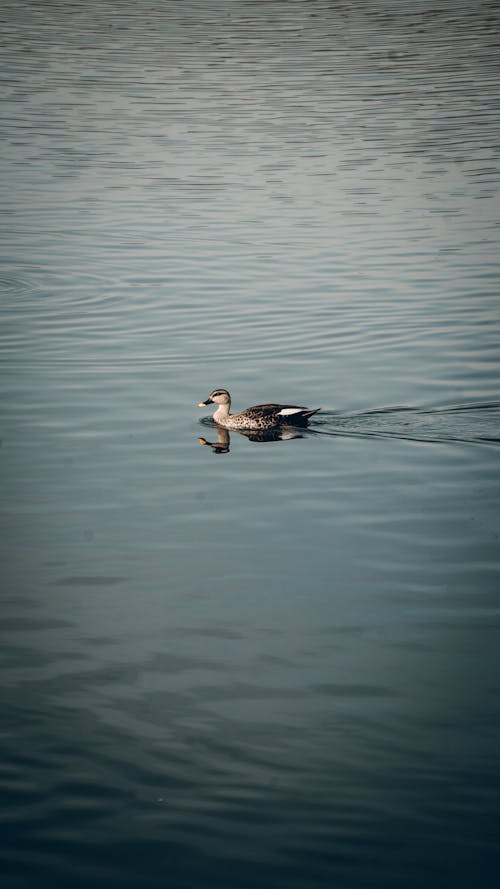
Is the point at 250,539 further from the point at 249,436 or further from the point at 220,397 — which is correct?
the point at 220,397

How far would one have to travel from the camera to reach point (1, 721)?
28.1 ft

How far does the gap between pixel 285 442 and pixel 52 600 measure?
5872 millimetres

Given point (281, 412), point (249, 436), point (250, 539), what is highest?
point (281, 412)

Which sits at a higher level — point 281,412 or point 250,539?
point 281,412

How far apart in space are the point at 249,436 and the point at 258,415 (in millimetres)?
660

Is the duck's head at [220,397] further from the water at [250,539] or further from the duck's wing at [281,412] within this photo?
the duck's wing at [281,412]

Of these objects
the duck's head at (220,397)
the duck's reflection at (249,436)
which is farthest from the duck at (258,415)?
the duck's reflection at (249,436)

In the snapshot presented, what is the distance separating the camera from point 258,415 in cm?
1595

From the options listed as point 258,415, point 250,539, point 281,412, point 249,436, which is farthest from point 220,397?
point 250,539

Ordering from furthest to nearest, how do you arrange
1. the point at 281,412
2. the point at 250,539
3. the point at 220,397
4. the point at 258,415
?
the point at 220,397 → the point at 258,415 → the point at 281,412 → the point at 250,539

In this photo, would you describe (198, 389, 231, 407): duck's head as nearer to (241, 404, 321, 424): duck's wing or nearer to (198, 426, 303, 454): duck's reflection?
(198, 426, 303, 454): duck's reflection

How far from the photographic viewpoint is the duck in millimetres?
15633

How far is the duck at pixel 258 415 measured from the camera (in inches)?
615

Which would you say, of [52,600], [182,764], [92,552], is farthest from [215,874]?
[92,552]
